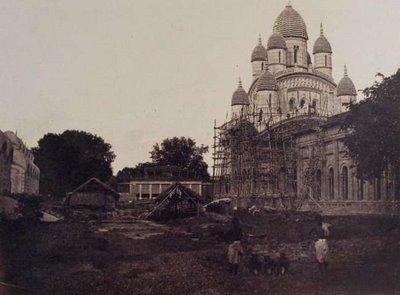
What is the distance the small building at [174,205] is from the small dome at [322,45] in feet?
91.7

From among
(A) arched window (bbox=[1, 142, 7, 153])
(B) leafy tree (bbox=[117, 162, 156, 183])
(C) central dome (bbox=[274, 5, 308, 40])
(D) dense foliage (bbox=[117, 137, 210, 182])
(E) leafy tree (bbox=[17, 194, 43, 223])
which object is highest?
(C) central dome (bbox=[274, 5, 308, 40])

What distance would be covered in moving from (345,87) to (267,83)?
7945 millimetres

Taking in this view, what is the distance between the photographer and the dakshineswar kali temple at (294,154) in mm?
31969

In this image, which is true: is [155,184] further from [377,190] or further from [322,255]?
[322,255]

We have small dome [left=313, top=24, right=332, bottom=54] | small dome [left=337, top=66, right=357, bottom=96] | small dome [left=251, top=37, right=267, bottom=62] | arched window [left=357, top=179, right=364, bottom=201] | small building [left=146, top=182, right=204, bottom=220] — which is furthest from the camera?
small dome [left=251, top=37, right=267, bottom=62]

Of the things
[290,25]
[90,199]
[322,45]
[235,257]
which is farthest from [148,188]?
[235,257]

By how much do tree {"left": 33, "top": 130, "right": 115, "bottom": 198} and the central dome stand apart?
33.0 metres

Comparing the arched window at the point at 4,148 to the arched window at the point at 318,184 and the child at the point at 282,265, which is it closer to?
the child at the point at 282,265

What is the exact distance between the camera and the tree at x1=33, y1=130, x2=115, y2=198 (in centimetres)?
1914

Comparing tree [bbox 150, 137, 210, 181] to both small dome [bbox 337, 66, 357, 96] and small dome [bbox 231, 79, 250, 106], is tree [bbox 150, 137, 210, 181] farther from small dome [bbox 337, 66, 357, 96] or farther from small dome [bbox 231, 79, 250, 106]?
small dome [bbox 337, 66, 357, 96]

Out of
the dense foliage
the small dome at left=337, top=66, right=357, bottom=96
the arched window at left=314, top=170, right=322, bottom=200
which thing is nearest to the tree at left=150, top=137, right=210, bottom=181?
the dense foliage

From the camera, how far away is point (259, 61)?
54.9 m

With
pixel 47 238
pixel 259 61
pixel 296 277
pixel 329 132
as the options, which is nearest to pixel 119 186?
pixel 259 61

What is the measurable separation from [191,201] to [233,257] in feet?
63.8
